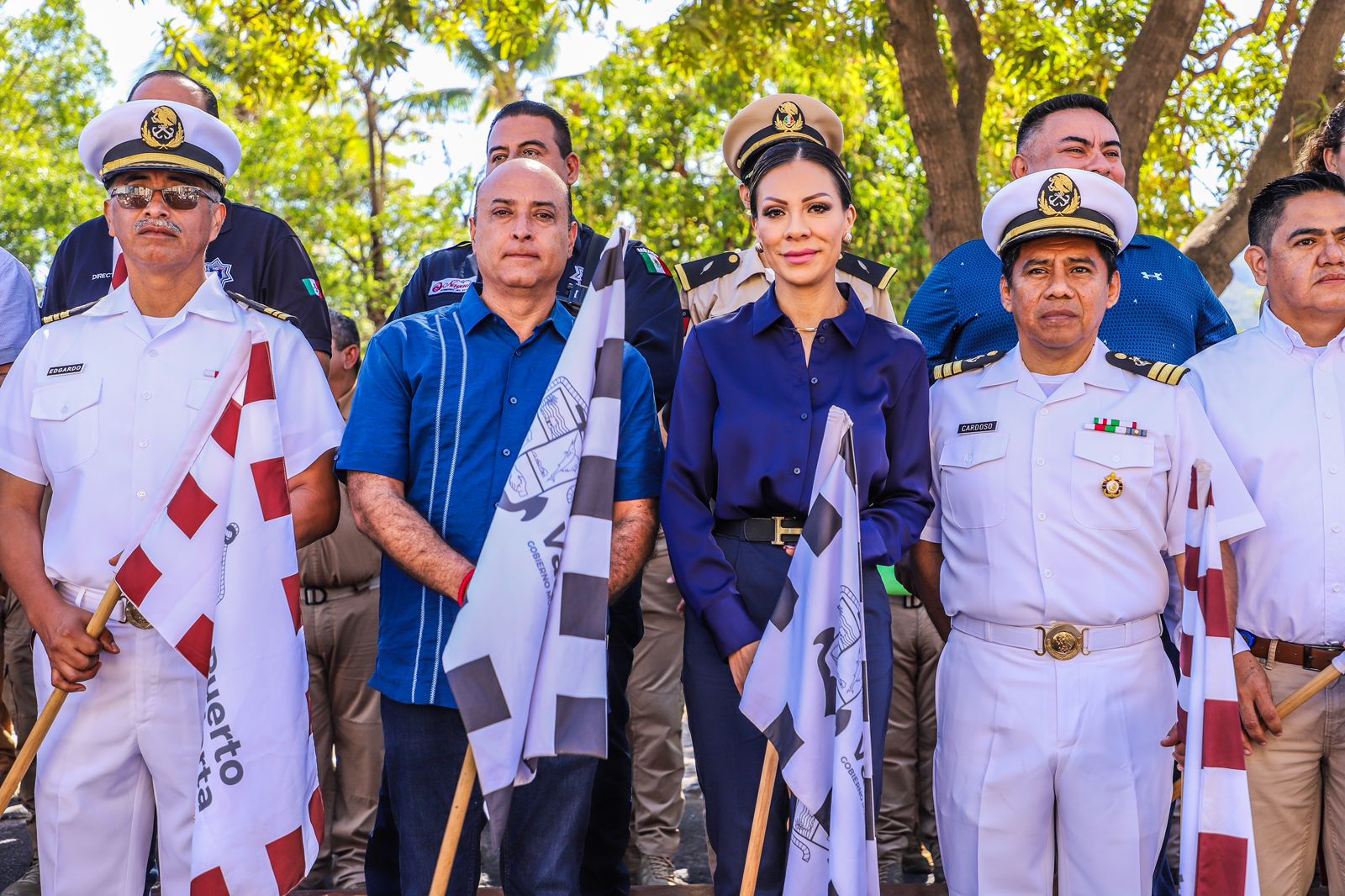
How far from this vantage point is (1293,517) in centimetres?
363

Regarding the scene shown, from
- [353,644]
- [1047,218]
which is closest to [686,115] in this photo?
[353,644]

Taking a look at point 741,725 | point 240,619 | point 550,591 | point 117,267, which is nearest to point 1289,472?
point 741,725

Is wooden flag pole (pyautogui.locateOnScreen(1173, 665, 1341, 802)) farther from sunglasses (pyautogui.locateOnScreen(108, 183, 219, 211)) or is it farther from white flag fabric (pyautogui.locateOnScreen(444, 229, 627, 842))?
sunglasses (pyautogui.locateOnScreen(108, 183, 219, 211))

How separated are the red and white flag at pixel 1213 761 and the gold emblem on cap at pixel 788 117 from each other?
76.8 inches

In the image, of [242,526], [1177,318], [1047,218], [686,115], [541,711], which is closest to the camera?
[541,711]

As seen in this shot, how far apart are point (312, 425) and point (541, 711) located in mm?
1074

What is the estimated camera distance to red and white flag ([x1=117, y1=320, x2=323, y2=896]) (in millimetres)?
3182

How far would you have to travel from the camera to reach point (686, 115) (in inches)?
626

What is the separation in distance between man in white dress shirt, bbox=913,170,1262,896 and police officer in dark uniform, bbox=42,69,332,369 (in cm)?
207

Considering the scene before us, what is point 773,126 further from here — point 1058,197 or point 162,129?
point 162,129

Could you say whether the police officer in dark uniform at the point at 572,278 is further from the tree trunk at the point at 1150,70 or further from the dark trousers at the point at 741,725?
the tree trunk at the point at 1150,70

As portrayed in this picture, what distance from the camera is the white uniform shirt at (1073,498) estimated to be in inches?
136

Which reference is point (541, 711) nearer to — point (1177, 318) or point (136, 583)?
point (136, 583)

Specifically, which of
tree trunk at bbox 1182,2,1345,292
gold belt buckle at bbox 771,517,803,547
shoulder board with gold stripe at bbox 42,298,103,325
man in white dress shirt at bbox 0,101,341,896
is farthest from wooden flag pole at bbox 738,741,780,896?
tree trunk at bbox 1182,2,1345,292
